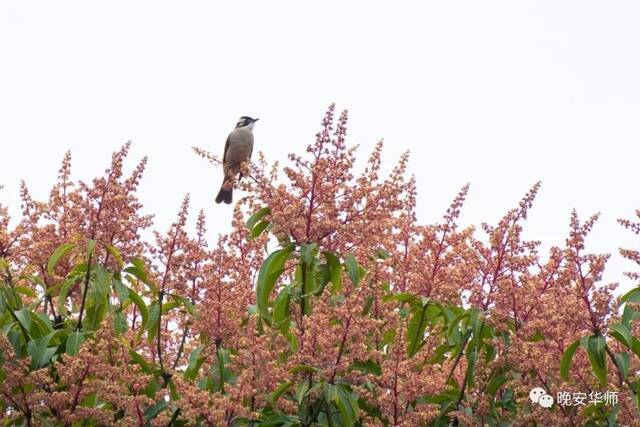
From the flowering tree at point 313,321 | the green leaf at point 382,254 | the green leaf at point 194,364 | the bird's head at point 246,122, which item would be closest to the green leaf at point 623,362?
the flowering tree at point 313,321

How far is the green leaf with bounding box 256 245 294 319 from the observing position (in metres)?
3.95

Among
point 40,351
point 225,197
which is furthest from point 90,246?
point 225,197

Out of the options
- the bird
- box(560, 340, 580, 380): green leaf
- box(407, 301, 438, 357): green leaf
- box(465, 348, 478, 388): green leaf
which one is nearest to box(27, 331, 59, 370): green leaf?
box(407, 301, 438, 357): green leaf

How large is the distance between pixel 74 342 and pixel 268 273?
0.83 meters

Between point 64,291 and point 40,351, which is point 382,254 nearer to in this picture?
point 64,291

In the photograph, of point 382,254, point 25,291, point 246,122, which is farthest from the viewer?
point 246,122

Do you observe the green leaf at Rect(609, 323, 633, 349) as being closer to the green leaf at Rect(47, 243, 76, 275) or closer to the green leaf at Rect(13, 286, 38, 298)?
the green leaf at Rect(47, 243, 76, 275)

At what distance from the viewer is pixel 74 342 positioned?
3877 mm

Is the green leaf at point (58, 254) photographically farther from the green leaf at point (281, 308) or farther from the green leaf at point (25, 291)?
the green leaf at point (281, 308)

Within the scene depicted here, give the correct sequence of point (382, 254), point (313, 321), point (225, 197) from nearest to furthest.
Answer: point (313, 321), point (382, 254), point (225, 197)

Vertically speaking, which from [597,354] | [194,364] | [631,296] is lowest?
[597,354]

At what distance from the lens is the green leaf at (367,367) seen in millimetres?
3803

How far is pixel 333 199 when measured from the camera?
395cm

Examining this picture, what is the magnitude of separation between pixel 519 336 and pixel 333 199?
3.03 ft
